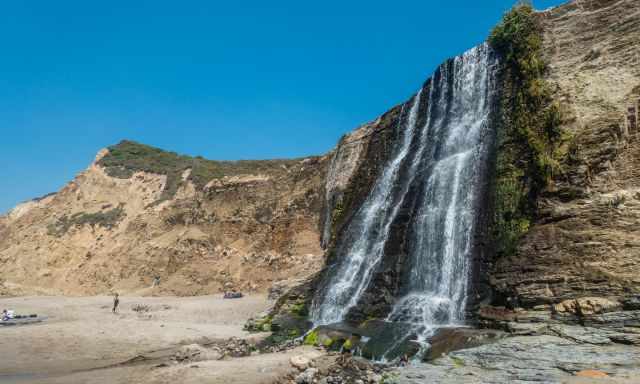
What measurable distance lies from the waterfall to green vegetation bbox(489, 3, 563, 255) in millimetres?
867

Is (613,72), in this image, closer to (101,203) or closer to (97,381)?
(97,381)

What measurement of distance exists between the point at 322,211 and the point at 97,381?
74.7 ft

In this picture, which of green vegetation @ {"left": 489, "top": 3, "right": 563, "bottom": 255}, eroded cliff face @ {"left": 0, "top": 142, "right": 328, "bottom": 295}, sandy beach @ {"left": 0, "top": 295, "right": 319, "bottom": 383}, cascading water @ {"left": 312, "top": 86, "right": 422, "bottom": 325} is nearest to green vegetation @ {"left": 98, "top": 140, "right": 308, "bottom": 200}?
eroded cliff face @ {"left": 0, "top": 142, "right": 328, "bottom": 295}

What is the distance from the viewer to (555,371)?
8.41m

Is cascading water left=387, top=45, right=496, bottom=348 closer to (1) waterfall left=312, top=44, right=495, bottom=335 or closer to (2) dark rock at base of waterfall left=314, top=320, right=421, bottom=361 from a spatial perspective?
(1) waterfall left=312, top=44, right=495, bottom=335

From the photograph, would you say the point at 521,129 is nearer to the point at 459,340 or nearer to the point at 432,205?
the point at 432,205

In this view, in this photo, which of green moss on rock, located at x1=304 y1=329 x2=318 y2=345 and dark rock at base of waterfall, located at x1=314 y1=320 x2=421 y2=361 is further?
green moss on rock, located at x1=304 y1=329 x2=318 y2=345

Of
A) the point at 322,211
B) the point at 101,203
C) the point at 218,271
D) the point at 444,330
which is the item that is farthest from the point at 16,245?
the point at 444,330

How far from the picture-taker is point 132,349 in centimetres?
1523

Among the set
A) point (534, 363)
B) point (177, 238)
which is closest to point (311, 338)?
point (534, 363)

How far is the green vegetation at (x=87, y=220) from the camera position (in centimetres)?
4572

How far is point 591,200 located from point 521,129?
16.0ft

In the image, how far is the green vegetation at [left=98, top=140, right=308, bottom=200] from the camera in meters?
50.2

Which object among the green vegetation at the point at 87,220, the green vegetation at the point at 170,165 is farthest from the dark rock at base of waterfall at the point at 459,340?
the green vegetation at the point at 87,220
